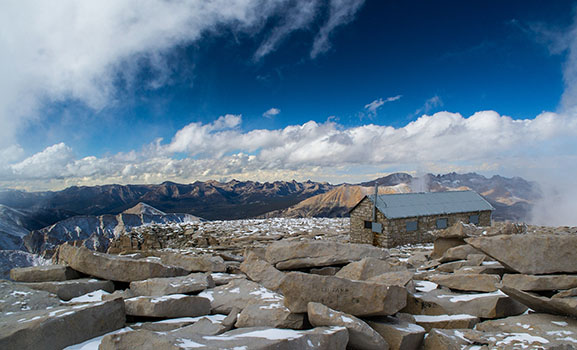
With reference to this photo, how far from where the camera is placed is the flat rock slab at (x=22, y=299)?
16.6ft

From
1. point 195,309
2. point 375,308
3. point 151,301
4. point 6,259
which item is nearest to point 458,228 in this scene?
point 375,308

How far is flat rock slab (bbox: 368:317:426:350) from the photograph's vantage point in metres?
4.31

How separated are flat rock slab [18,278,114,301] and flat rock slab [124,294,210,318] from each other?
6.64 ft

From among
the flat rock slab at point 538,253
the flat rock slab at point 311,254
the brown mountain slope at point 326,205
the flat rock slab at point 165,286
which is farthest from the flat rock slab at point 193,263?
the brown mountain slope at point 326,205

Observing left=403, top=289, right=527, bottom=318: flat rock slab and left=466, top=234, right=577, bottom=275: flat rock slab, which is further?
left=466, top=234, right=577, bottom=275: flat rock slab

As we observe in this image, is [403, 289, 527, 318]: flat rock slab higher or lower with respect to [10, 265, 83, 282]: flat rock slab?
lower

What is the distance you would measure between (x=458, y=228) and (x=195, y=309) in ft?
35.4

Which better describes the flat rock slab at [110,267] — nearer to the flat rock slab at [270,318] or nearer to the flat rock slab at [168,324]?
the flat rock slab at [168,324]

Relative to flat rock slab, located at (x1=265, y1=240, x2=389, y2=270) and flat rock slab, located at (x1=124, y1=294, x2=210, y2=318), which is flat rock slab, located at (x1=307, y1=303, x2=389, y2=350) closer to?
flat rock slab, located at (x1=124, y1=294, x2=210, y2=318)

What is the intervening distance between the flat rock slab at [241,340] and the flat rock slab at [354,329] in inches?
7.4

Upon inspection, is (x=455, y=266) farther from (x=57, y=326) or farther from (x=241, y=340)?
(x=57, y=326)

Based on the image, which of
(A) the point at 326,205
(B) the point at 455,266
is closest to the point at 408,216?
(B) the point at 455,266

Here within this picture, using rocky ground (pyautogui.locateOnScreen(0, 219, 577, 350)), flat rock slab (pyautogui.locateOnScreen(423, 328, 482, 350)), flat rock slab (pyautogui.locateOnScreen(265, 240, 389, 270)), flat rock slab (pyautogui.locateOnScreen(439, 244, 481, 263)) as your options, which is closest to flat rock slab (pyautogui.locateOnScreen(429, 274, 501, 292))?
rocky ground (pyautogui.locateOnScreen(0, 219, 577, 350))

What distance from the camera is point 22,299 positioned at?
17.3 feet
